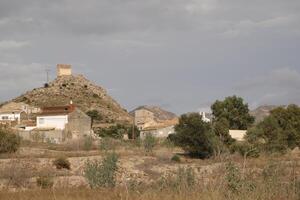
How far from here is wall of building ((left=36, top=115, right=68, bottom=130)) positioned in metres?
94.8

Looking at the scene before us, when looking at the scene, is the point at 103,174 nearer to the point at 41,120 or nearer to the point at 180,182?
the point at 180,182

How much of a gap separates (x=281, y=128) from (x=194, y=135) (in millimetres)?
13185

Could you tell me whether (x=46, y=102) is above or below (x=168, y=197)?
above

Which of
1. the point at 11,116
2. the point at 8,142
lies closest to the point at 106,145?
the point at 8,142

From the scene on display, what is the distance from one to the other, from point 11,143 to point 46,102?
7912 centimetres

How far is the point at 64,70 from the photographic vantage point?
149 m

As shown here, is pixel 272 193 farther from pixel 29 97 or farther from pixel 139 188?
pixel 29 97

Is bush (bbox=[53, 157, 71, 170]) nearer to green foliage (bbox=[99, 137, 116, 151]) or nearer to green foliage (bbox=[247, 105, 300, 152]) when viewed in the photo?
green foliage (bbox=[99, 137, 116, 151])

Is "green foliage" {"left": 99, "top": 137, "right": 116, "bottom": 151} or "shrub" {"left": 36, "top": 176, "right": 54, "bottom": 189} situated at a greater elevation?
"green foliage" {"left": 99, "top": 137, "right": 116, "bottom": 151}

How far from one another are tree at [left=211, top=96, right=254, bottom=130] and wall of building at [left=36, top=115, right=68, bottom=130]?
24617 mm

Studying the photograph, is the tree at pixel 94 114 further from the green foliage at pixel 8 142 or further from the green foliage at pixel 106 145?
the green foliage at pixel 106 145

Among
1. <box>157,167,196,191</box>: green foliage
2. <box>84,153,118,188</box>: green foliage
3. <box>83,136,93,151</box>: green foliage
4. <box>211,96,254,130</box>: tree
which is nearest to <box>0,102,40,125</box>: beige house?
<box>211,96,254,130</box>: tree

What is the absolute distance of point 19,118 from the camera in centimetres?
11294

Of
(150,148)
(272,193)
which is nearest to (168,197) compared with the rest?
(272,193)
